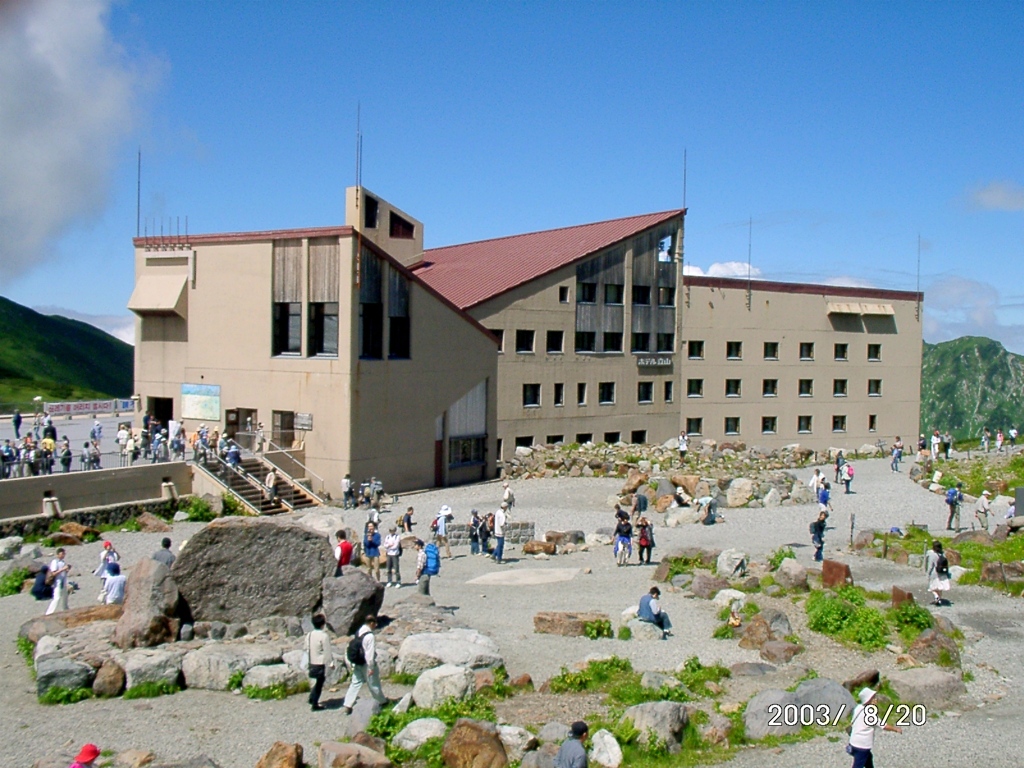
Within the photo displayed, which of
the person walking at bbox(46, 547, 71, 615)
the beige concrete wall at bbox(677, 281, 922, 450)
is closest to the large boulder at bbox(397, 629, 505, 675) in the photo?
the person walking at bbox(46, 547, 71, 615)

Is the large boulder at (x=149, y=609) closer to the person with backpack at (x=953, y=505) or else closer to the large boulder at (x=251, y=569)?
the large boulder at (x=251, y=569)

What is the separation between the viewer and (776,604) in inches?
939

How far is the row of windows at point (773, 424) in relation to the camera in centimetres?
6178

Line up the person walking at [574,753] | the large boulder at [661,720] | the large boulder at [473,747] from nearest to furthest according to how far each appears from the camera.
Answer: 1. the person walking at [574,753]
2. the large boulder at [473,747]
3. the large boulder at [661,720]

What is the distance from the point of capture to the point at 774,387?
64.6 m

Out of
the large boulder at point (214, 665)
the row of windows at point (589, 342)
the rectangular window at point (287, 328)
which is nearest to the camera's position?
the large boulder at point (214, 665)

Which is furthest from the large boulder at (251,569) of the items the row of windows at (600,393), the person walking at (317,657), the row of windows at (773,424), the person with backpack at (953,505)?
the row of windows at (773,424)

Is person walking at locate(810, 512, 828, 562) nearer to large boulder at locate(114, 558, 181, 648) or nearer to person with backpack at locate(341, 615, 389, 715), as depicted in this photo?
person with backpack at locate(341, 615, 389, 715)

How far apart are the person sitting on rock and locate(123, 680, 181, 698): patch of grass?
9853mm

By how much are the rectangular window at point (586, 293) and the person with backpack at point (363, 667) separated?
4033cm

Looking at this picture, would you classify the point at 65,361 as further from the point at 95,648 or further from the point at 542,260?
the point at 95,648

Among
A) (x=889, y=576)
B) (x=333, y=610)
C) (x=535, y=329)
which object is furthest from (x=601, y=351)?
(x=333, y=610)

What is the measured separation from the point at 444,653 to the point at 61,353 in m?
123

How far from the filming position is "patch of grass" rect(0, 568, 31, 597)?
84.9 ft
